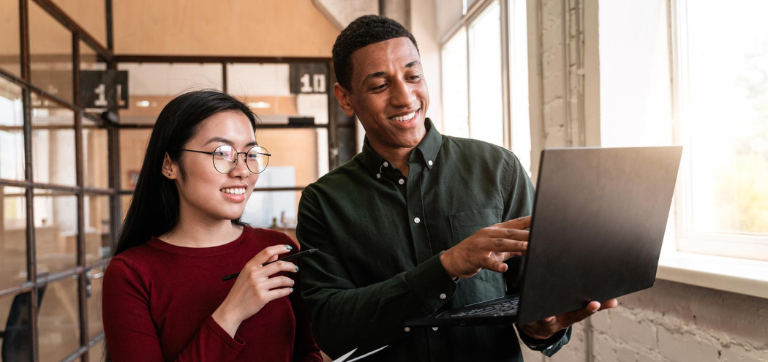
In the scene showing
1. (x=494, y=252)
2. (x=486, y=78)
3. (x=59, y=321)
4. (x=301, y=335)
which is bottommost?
(x=59, y=321)

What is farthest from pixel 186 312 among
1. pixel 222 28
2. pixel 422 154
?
pixel 222 28

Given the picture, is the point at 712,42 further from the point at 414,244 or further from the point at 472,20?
the point at 472,20

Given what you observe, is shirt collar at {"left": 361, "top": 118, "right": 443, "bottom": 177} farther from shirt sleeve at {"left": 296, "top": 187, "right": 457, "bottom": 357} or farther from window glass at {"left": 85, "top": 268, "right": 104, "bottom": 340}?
window glass at {"left": 85, "top": 268, "right": 104, "bottom": 340}

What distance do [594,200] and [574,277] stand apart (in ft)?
0.39

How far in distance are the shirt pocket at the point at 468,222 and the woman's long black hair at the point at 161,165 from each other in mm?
630

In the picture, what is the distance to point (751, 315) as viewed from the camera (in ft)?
3.90

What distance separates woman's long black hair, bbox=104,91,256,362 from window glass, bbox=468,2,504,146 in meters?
1.98

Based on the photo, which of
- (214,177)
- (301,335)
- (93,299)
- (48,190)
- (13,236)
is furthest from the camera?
(93,299)

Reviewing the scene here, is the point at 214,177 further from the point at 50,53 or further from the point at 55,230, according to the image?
the point at 50,53

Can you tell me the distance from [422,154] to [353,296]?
359mm

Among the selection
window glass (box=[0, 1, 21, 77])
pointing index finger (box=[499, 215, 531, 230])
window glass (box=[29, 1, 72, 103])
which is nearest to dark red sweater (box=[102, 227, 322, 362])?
pointing index finger (box=[499, 215, 531, 230])

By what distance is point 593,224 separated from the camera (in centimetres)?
83

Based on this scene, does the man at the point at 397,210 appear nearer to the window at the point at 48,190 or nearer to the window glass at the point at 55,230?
the window at the point at 48,190

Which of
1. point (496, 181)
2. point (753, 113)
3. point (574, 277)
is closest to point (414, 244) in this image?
point (496, 181)
